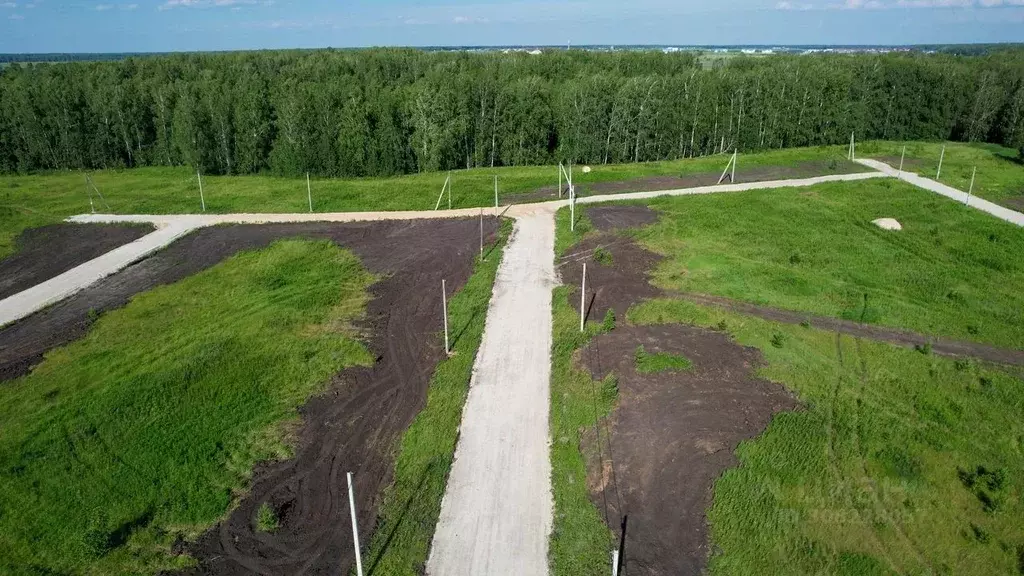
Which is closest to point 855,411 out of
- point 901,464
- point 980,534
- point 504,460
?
point 901,464

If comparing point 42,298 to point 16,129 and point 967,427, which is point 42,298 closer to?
point 967,427

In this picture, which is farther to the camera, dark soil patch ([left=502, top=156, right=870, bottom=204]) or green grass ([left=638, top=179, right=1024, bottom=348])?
dark soil patch ([left=502, top=156, right=870, bottom=204])

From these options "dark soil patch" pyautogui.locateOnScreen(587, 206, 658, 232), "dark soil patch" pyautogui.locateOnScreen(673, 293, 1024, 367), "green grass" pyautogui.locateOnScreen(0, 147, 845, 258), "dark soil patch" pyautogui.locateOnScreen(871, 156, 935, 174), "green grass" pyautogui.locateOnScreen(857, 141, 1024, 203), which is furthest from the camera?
"dark soil patch" pyautogui.locateOnScreen(871, 156, 935, 174)

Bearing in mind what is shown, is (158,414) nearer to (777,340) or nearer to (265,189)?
(777,340)

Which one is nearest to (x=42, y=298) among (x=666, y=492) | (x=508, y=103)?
(x=666, y=492)

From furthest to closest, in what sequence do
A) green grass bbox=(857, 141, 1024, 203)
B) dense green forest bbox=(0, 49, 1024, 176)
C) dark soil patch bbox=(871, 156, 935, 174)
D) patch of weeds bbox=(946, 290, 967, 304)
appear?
dense green forest bbox=(0, 49, 1024, 176)
dark soil patch bbox=(871, 156, 935, 174)
green grass bbox=(857, 141, 1024, 203)
patch of weeds bbox=(946, 290, 967, 304)

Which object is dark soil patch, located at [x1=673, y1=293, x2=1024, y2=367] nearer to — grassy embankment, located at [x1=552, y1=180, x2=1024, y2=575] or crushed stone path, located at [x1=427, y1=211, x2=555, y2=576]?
grassy embankment, located at [x1=552, y1=180, x2=1024, y2=575]

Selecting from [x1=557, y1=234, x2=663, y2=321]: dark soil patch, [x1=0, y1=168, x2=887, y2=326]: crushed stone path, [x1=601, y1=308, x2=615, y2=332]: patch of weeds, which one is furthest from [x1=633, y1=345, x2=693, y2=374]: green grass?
[x1=0, y1=168, x2=887, y2=326]: crushed stone path

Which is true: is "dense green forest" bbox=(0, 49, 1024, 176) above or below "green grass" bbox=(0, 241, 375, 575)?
above
